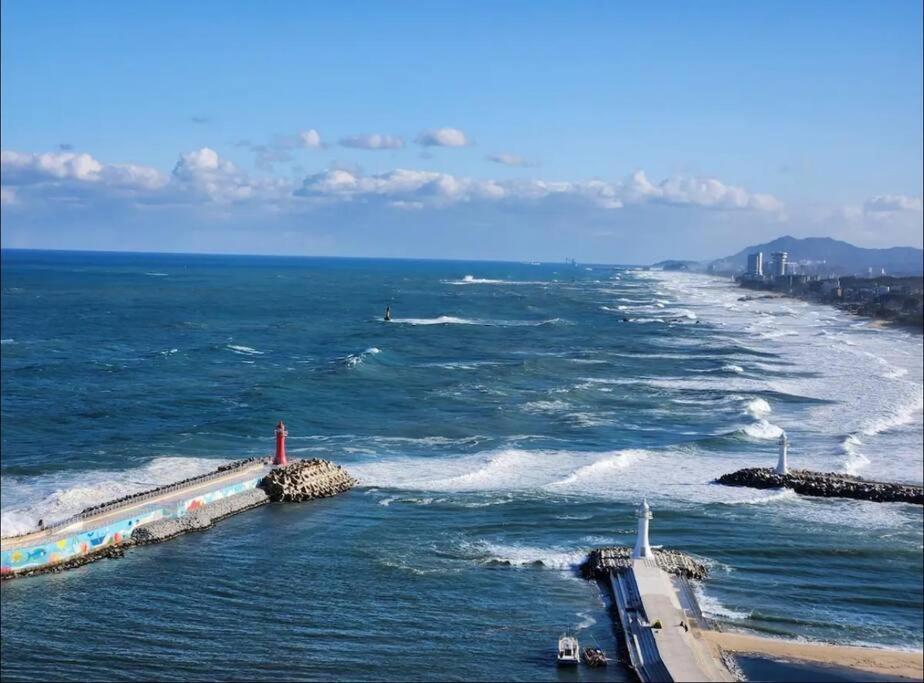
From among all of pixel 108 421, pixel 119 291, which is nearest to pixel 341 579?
pixel 108 421

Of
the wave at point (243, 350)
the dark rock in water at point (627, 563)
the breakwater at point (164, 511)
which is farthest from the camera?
the wave at point (243, 350)

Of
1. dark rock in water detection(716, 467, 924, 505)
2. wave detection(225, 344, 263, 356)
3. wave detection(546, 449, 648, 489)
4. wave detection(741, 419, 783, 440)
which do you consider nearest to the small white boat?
wave detection(546, 449, 648, 489)

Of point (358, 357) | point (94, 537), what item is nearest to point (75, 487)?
point (94, 537)

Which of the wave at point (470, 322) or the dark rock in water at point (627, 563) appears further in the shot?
the wave at point (470, 322)

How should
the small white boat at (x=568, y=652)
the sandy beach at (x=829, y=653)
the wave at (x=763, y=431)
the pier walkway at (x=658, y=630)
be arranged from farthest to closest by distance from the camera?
the wave at (x=763, y=431), the small white boat at (x=568, y=652), the sandy beach at (x=829, y=653), the pier walkway at (x=658, y=630)

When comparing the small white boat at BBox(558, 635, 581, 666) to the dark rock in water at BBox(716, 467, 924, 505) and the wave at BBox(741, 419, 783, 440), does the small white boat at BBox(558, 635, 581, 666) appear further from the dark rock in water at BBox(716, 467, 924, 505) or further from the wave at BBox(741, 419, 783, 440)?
the wave at BBox(741, 419, 783, 440)

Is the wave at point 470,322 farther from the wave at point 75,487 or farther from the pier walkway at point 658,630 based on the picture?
the pier walkway at point 658,630

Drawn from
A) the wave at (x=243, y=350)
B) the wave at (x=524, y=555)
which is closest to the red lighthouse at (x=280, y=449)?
the wave at (x=524, y=555)

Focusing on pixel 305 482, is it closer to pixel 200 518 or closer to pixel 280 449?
pixel 280 449
